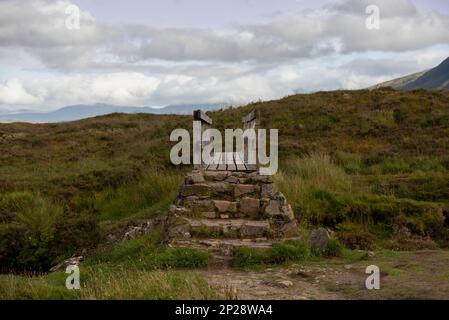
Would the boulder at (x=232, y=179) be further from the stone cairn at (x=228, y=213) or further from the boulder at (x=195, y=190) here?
the boulder at (x=195, y=190)

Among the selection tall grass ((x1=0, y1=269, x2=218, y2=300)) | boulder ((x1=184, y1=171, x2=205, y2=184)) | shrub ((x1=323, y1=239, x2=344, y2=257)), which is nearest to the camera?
tall grass ((x1=0, y1=269, x2=218, y2=300))

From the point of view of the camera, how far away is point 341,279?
7.01 metres

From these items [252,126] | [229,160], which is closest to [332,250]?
[252,126]

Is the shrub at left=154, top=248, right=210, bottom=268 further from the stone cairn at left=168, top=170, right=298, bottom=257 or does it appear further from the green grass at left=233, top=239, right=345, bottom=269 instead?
the green grass at left=233, top=239, right=345, bottom=269

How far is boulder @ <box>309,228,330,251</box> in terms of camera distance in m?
8.58

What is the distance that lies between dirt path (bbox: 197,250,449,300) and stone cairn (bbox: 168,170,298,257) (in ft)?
3.26

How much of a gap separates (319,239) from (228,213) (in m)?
1.78

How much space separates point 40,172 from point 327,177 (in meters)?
11.3

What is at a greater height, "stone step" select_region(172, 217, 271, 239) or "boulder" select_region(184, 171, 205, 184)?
"boulder" select_region(184, 171, 205, 184)

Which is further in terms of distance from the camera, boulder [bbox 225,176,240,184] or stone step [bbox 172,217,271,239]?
boulder [bbox 225,176,240,184]

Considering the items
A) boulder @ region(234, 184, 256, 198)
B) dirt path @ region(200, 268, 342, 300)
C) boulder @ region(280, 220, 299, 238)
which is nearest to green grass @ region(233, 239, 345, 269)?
dirt path @ region(200, 268, 342, 300)

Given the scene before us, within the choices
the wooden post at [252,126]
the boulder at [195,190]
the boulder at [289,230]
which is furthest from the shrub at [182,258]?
the wooden post at [252,126]
